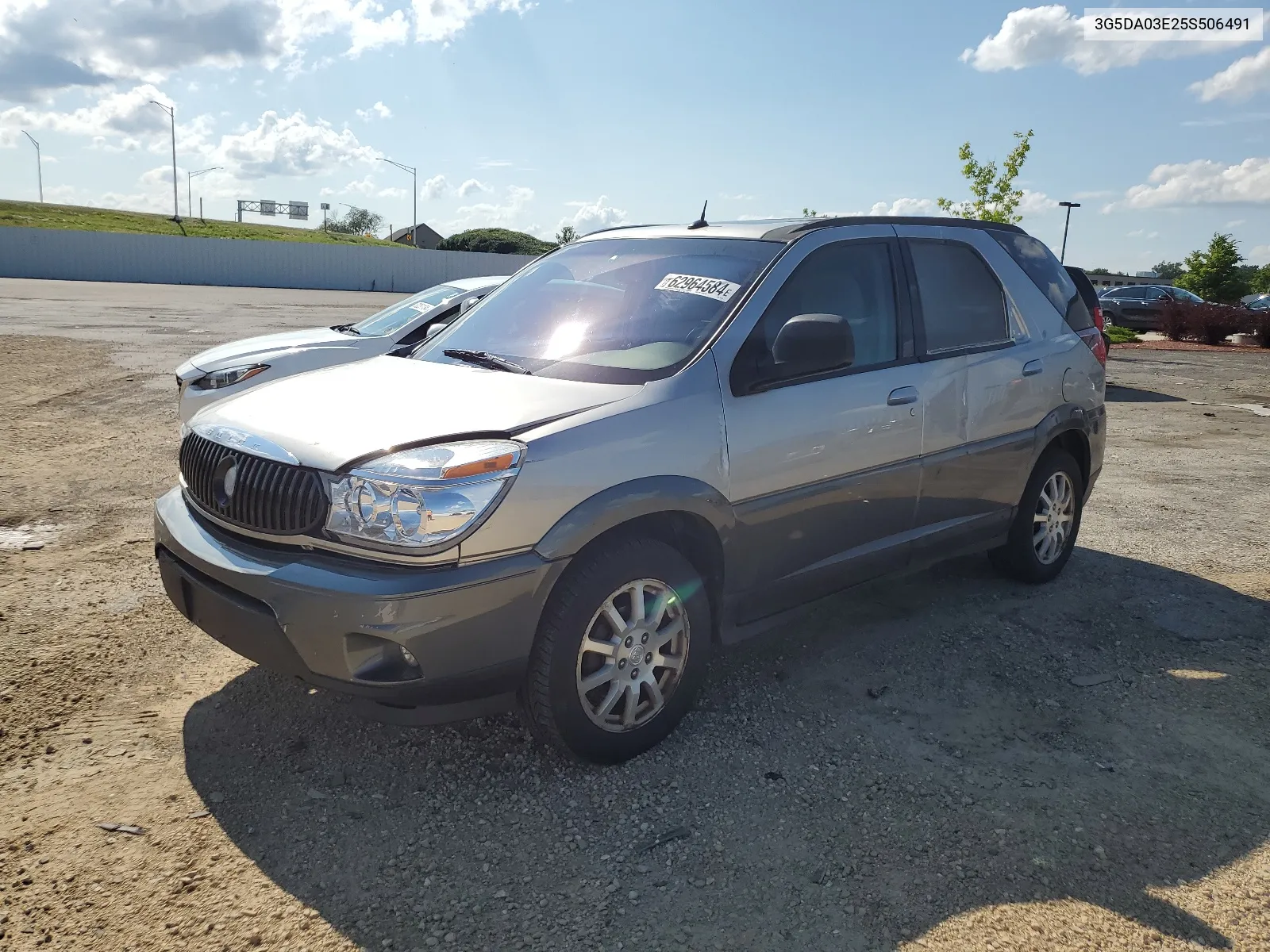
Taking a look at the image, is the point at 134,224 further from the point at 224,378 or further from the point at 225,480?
the point at 225,480

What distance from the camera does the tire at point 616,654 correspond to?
3.10 metres

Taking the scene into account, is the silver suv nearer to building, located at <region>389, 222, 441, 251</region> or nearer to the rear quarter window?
the rear quarter window

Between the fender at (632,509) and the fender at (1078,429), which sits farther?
the fender at (1078,429)

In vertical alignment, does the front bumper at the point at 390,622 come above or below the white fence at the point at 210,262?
below

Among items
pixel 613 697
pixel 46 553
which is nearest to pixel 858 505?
pixel 613 697

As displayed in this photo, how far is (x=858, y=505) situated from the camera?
13.3ft

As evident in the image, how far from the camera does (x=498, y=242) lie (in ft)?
252

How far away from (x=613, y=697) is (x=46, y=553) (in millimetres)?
3787

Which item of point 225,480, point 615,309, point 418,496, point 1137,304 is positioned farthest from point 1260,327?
point 225,480

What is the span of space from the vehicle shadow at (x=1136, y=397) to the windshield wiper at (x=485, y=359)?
11482 mm

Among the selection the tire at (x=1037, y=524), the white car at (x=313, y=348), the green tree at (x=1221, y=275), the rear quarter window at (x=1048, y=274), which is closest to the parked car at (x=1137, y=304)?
the green tree at (x=1221, y=275)

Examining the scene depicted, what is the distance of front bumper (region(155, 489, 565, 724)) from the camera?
2.82 m

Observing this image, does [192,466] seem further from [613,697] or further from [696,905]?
[696,905]

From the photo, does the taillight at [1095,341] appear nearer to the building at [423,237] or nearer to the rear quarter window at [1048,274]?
the rear quarter window at [1048,274]
